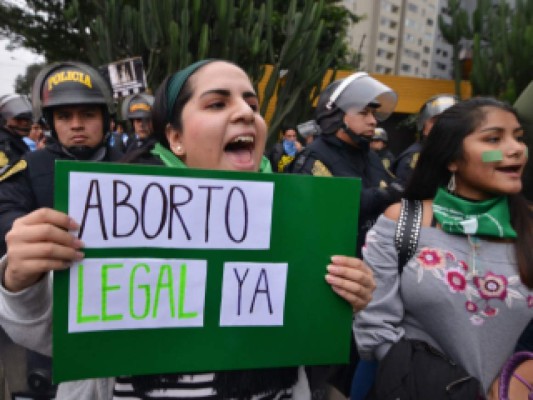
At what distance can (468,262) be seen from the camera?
5.42ft

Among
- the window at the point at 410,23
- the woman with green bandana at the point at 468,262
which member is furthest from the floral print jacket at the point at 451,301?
A: the window at the point at 410,23

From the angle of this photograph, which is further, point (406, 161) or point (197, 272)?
point (406, 161)

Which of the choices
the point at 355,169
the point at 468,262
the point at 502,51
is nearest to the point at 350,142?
the point at 355,169

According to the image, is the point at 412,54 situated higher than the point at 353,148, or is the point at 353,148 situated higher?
the point at 412,54

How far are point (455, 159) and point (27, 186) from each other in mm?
1917

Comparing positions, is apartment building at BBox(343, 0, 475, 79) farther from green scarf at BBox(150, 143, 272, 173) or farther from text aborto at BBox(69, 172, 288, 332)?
→ text aborto at BBox(69, 172, 288, 332)

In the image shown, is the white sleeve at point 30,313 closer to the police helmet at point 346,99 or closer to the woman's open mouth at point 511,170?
the woman's open mouth at point 511,170

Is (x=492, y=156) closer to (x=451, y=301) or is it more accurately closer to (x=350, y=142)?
(x=451, y=301)

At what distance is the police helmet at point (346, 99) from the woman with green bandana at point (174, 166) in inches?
66.0

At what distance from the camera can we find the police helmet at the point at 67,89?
258 centimetres

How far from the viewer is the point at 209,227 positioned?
1.17m

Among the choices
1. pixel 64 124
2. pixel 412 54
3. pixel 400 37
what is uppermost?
pixel 400 37

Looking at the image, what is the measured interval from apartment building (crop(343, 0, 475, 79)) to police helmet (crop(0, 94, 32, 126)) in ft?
194

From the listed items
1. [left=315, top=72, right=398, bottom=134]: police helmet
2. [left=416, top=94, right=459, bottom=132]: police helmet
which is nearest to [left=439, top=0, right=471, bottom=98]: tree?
[left=416, top=94, right=459, bottom=132]: police helmet
